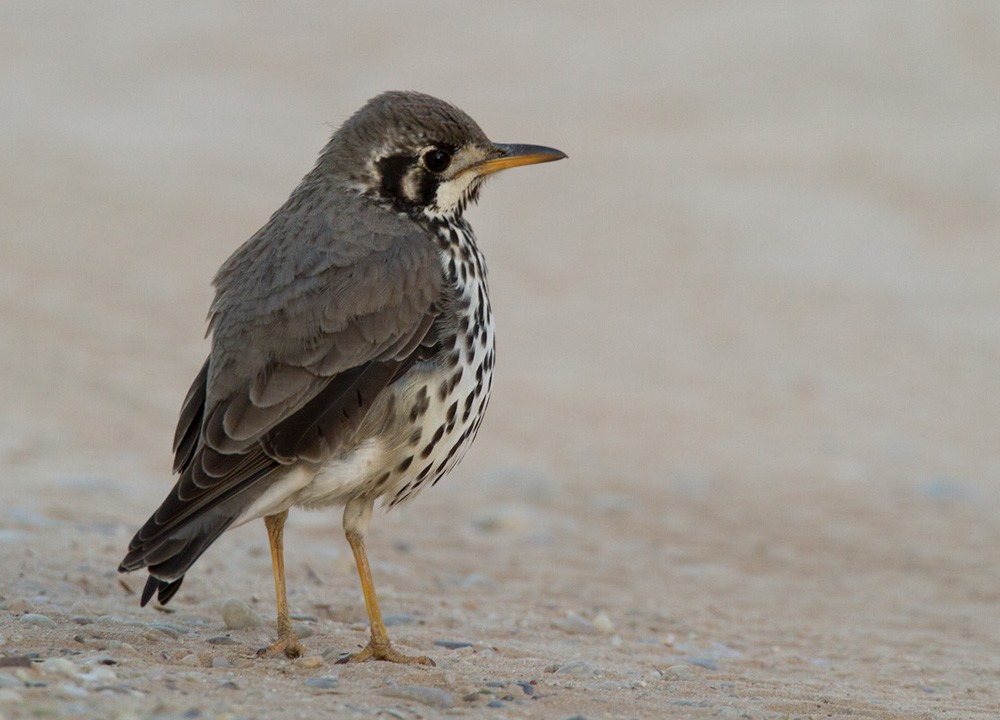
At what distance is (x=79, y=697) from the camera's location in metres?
5.44

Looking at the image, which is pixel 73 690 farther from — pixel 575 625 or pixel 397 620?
pixel 575 625

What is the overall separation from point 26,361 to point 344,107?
10.3 metres

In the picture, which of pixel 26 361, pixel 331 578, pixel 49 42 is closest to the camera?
pixel 331 578

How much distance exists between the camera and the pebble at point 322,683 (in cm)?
618

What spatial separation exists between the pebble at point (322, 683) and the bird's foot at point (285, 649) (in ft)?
2.08

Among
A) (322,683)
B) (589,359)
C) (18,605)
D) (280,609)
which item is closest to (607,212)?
(589,359)

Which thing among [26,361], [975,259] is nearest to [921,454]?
[975,259]

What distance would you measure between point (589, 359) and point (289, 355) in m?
9.39

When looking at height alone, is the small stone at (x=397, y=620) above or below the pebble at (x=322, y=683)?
above

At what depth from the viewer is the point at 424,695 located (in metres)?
6.14

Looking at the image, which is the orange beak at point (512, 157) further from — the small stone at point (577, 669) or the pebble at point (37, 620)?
the pebble at point (37, 620)

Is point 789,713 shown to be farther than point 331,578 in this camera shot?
No

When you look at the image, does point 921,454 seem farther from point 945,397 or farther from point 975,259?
point 975,259

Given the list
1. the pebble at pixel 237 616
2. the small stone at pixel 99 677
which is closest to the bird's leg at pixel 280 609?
the pebble at pixel 237 616
